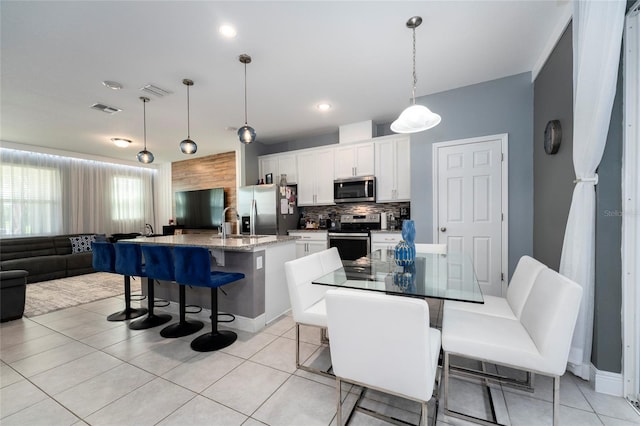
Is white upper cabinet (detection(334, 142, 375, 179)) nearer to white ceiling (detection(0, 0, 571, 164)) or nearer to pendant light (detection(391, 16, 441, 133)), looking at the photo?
white ceiling (detection(0, 0, 571, 164))

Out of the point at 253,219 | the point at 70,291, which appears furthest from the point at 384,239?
the point at 70,291

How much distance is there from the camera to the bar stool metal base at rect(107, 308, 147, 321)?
3068mm

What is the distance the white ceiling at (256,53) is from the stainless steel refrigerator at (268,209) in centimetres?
139

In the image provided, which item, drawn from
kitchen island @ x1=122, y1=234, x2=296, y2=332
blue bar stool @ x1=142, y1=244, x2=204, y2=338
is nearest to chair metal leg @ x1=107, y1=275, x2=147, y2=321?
kitchen island @ x1=122, y1=234, x2=296, y2=332

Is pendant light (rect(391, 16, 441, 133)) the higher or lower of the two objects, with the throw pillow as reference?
higher

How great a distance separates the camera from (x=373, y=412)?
1.47m

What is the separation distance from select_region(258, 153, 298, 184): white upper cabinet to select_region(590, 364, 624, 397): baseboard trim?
4.55m

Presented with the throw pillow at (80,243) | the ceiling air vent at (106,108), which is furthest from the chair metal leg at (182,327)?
the throw pillow at (80,243)

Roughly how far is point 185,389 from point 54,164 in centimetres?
699

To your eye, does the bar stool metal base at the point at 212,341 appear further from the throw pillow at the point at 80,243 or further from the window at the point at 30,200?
the window at the point at 30,200

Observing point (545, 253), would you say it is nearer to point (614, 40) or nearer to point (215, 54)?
point (614, 40)

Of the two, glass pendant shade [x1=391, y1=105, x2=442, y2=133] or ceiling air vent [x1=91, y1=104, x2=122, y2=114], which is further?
ceiling air vent [x1=91, y1=104, x2=122, y2=114]

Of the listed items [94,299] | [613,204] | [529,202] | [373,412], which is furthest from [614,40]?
[94,299]

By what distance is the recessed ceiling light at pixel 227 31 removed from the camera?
220 centimetres
